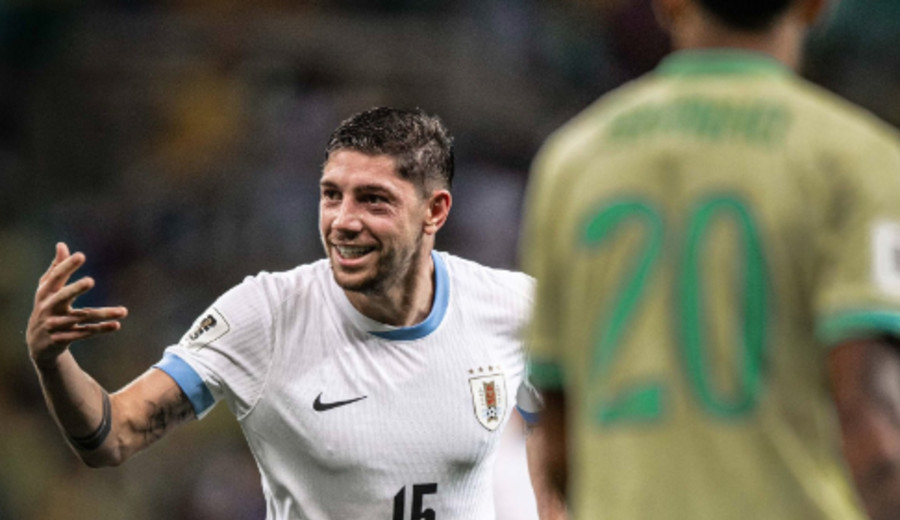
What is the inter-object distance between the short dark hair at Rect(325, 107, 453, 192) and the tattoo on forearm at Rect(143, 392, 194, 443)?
0.99m

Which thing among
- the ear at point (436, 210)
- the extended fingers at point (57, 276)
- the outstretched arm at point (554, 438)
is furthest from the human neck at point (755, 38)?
the ear at point (436, 210)

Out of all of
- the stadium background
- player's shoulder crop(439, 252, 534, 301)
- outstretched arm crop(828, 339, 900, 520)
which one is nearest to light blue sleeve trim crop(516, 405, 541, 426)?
player's shoulder crop(439, 252, 534, 301)

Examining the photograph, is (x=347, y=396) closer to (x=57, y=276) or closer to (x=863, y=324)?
(x=57, y=276)

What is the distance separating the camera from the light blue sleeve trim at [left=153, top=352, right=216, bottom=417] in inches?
182

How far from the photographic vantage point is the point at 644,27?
1177 cm

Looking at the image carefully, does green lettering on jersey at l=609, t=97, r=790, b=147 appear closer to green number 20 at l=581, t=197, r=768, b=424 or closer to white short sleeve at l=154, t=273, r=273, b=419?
green number 20 at l=581, t=197, r=768, b=424

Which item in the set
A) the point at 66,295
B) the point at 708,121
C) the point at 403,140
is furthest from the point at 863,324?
the point at 403,140

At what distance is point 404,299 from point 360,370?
0.30 m

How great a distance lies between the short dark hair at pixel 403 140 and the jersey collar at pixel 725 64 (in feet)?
9.21

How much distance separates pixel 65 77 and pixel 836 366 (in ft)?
34.1

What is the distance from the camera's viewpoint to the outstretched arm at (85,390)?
4023mm

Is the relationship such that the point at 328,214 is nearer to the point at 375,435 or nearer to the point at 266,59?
the point at 375,435

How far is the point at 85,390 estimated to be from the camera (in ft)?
14.1

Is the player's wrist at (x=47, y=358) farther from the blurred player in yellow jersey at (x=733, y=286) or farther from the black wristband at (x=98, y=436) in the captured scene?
the blurred player in yellow jersey at (x=733, y=286)
